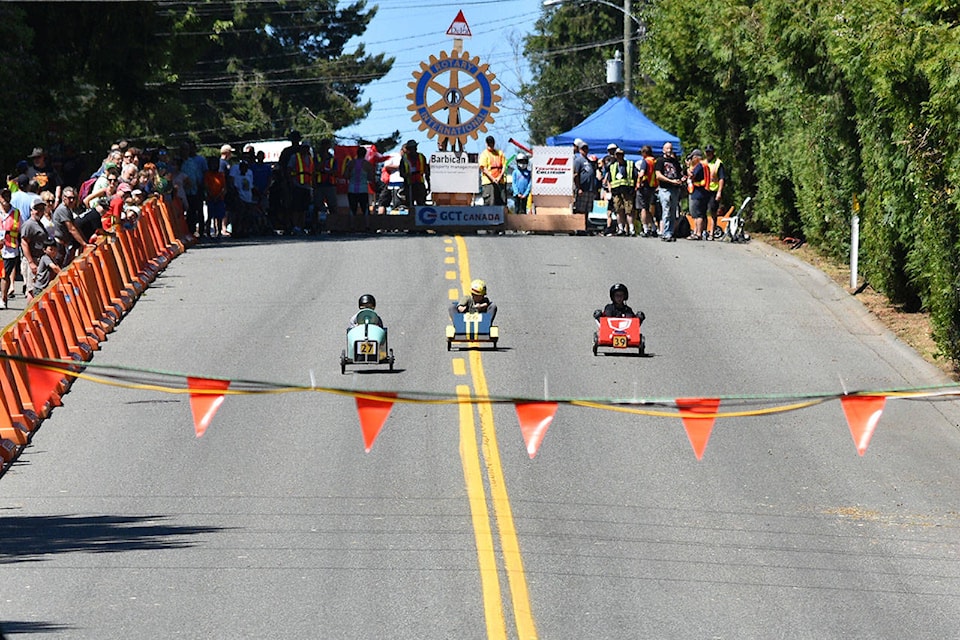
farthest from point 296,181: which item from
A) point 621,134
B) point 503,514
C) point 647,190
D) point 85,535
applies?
point 85,535

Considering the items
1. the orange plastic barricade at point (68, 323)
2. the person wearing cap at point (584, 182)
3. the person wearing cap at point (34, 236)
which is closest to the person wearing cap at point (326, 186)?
the person wearing cap at point (584, 182)

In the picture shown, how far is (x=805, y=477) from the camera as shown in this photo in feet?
48.3

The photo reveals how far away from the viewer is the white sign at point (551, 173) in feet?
115

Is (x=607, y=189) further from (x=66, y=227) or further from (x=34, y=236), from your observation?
(x=34, y=236)

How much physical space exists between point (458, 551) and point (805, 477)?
13.7 ft

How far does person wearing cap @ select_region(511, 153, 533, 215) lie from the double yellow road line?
16.7 m

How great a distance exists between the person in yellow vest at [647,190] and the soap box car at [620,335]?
12462 mm

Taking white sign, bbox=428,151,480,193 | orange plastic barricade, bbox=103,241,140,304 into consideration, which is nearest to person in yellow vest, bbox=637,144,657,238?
white sign, bbox=428,151,480,193

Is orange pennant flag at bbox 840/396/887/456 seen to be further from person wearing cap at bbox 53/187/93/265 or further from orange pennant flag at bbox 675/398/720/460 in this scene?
person wearing cap at bbox 53/187/93/265

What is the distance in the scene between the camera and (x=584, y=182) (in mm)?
34938

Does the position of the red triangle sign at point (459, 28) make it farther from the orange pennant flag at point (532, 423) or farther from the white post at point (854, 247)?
the orange pennant flag at point (532, 423)

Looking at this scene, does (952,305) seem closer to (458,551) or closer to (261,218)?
(458,551)

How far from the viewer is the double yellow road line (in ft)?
34.2

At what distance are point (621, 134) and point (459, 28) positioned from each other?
9.35 m
